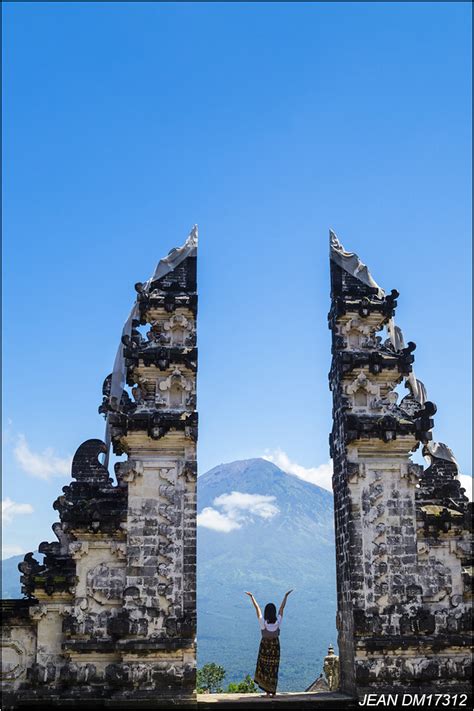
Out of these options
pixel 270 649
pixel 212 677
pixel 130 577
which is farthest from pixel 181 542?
pixel 212 677

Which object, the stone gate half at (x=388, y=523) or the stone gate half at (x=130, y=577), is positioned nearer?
the stone gate half at (x=130, y=577)

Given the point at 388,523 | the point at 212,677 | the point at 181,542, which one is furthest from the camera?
the point at 212,677

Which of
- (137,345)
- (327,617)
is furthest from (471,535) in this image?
(327,617)

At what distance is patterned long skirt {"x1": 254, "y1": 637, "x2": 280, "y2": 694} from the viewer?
46.9 ft

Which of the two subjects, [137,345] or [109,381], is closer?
[137,345]

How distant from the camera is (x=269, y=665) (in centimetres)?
1430

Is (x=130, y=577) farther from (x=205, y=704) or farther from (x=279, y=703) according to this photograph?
(x=279, y=703)

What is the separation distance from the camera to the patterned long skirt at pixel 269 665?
1428 centimetres

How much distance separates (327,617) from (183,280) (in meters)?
197

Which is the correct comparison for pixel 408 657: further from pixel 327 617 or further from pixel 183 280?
pixel 327 617

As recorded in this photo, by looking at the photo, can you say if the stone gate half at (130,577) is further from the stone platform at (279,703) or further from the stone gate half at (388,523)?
the stone gate half at (388,523)

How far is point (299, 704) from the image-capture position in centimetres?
1356

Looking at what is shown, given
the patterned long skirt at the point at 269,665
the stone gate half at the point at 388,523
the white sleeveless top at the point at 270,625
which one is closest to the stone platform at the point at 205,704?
the patterned long skirt at the point at 269,665

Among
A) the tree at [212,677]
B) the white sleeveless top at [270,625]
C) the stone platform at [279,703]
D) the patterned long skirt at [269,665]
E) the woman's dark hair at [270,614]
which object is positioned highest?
the woman's dark hair at [270,614]
